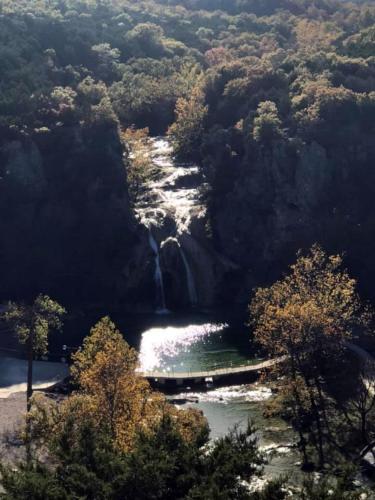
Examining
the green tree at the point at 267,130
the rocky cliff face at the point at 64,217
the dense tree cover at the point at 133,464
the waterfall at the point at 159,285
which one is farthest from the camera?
the green tree at the point at 267,130

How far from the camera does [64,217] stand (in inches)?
3465

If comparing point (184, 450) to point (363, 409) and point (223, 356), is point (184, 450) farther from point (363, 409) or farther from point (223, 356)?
point (223, 356)

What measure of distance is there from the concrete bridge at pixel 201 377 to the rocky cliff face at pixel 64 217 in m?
25.9

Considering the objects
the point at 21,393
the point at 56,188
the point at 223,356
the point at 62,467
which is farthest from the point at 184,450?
the point at 56,188

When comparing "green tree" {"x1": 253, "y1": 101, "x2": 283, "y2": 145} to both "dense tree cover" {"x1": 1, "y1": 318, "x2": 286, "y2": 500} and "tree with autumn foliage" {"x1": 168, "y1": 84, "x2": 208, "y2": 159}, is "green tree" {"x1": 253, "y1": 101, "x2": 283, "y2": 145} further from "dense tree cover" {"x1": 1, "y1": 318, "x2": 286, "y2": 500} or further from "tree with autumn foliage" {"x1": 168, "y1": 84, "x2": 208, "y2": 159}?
"dense tree cover" {"x1": 1, "y1": 318, "x2": 286, "y2": 500}

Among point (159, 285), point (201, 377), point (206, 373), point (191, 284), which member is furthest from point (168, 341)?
point (191, 284)

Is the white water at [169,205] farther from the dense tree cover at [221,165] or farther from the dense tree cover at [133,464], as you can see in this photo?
the dense tree cover at [133,464]

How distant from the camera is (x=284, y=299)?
58.9m

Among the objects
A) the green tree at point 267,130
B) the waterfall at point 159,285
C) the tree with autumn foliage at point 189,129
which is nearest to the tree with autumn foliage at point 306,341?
the waterfall at point 159,285

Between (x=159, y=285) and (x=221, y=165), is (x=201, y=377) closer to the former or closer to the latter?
(x=159, y=285)

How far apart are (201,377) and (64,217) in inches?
1431

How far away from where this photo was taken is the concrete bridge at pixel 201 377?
197 feet

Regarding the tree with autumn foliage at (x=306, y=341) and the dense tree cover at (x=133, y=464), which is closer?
the dense tree cover at (x=133, y=464)

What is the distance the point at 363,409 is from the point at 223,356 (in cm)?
2290
